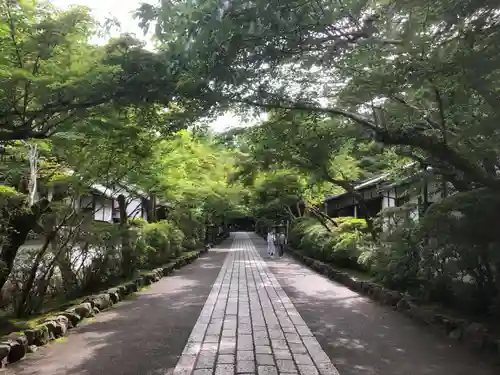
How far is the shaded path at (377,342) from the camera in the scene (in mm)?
6018

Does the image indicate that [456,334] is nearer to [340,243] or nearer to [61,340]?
[61,340]

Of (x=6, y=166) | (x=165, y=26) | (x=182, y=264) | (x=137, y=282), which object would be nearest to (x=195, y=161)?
(x=182, y=264)

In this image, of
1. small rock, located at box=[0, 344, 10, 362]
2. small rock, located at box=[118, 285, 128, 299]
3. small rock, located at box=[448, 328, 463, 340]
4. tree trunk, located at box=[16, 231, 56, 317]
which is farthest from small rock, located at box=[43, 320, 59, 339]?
small rock, located at box=[448, 328, 463, 340]

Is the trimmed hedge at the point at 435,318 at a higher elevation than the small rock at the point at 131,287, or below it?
below

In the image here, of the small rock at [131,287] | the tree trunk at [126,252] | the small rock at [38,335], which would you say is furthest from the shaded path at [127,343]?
the tree trunk at [126,252]

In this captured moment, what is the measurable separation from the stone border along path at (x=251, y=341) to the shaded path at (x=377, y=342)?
Result: 0.97ft

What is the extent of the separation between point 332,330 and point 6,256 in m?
5.93

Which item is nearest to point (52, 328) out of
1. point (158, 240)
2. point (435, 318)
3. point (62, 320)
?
point (62, 320)

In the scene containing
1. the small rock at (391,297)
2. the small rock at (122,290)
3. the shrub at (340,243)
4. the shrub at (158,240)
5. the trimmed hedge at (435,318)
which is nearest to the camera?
the trimmed hedge at (435,318)

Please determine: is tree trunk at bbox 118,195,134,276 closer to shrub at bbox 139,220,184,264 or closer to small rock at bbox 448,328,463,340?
shrub at bbox 139,220,184,264

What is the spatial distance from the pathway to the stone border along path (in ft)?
0.05

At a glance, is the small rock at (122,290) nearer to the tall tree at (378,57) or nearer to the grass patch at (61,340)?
the grass patch at (61,340)

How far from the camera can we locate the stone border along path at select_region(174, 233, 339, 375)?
5820mm

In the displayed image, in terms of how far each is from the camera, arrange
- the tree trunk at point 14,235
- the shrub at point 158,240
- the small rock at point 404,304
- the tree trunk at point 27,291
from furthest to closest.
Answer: the shrub at point 158,240 < the small rock at point 404,304 < the tree trunk at point 27,291 < the tree trunk at point 14,235
